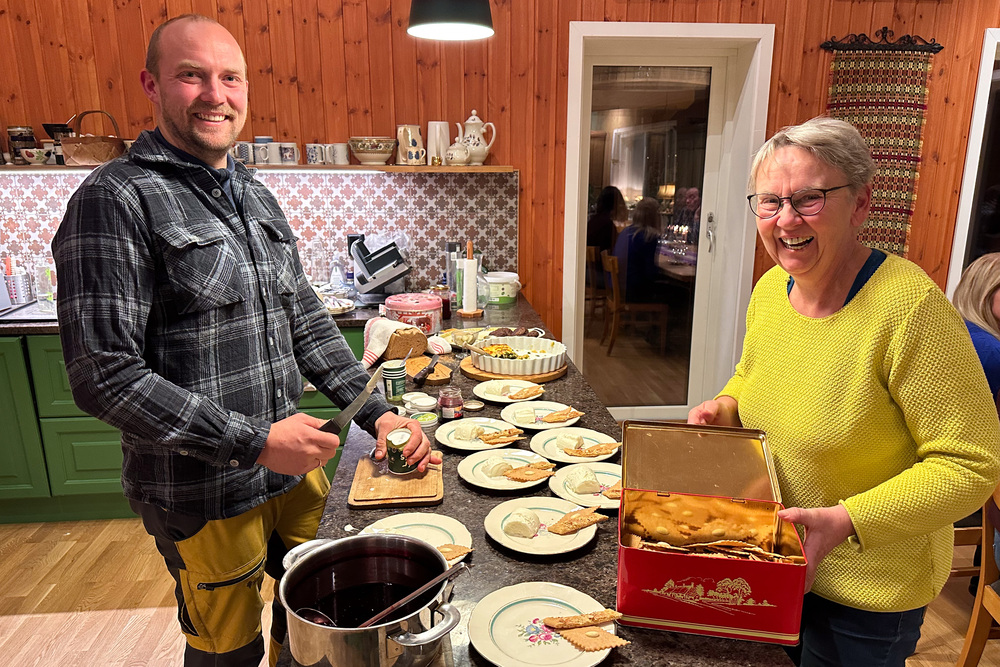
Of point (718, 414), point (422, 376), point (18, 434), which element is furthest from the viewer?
point (18, 434)

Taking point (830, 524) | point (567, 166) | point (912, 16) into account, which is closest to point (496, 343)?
point (830, 524)

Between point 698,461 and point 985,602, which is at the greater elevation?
point 698,461

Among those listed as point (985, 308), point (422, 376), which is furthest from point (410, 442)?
point (985, 308)

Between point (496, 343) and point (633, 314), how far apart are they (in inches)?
85.5

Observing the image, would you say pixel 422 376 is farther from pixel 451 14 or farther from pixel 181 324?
pixel 451 14

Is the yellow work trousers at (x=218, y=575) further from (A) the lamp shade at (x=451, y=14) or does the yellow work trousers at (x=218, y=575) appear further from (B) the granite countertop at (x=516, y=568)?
(A) the lamp shade at (x=451, y=14)

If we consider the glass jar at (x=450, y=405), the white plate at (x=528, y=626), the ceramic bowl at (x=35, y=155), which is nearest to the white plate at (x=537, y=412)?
the glass jar at (x=450, y=405)

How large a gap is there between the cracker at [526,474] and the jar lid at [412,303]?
4.56ft

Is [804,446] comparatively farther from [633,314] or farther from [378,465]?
[633,314]

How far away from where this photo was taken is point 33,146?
134 inches

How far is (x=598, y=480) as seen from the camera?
4.78 feet

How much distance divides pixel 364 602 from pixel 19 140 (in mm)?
3612

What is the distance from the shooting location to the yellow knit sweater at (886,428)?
3.50ft

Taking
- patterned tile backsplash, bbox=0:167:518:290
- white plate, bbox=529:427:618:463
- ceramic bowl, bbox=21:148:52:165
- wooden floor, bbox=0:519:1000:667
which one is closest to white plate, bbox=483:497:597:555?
white plate, bbox=529:427:618:463
